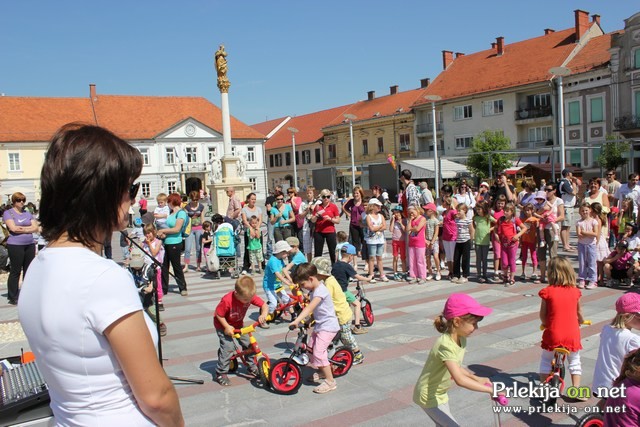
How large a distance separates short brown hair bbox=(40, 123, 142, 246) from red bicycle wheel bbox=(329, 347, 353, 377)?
14.6 ft

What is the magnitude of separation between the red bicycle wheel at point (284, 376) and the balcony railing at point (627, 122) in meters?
40.3

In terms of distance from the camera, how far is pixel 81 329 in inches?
58.6

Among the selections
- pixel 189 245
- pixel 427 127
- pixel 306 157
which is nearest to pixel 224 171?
pixel 189 245

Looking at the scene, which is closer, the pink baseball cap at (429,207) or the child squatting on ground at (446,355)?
the child squatting on ground at (446,355)

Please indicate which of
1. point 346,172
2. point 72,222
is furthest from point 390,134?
point 72,222

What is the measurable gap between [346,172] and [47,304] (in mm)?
39172

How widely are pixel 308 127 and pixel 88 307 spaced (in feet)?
243

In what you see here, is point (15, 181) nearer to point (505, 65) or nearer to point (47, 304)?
point (505, 65)

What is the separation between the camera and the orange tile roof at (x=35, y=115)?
5378cm

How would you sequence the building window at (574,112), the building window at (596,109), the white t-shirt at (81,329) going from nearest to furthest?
the white t-shirt at (81,329) → the building window at (596,109) → the building window at (574,112)

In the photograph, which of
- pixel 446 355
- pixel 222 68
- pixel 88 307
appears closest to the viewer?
pixel 88 307

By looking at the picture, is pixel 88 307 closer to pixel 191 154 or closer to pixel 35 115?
pixel 191 154

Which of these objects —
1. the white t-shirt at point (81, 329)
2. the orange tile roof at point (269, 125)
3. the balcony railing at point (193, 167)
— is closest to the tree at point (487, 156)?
the balcony railing at point (193, 167)

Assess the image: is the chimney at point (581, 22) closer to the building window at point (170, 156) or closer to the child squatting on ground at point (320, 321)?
the building window at point (170, 156)
